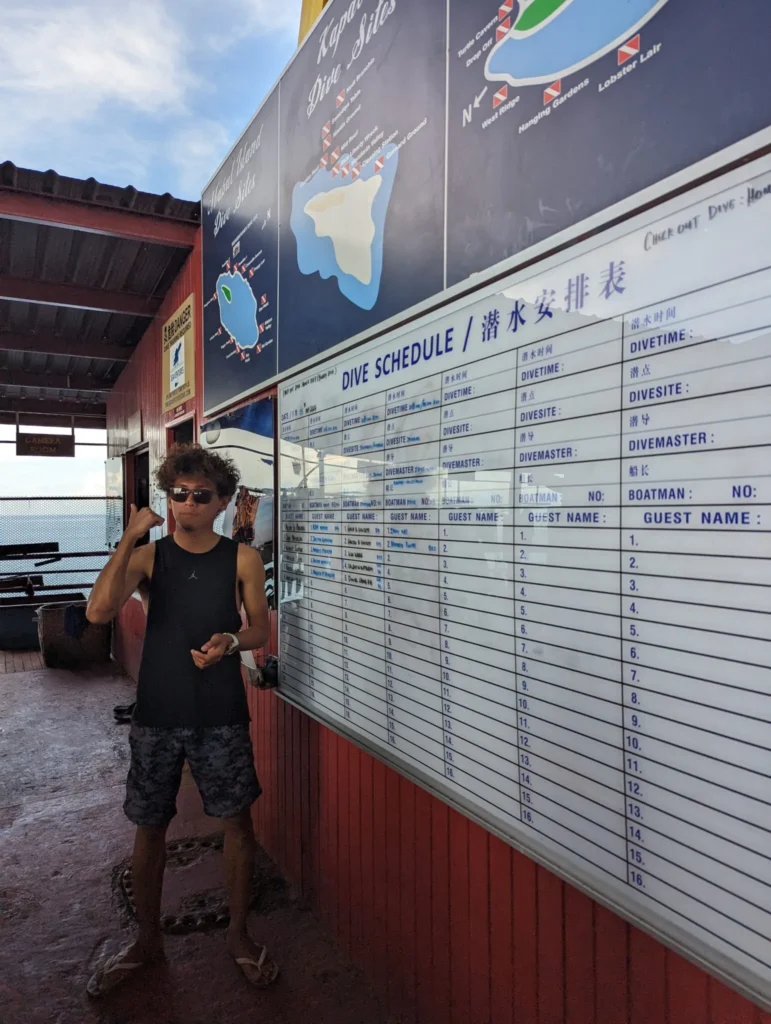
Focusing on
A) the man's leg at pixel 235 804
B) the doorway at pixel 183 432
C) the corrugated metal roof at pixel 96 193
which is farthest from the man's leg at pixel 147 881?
the corrugated metal roof at pixel 96 193

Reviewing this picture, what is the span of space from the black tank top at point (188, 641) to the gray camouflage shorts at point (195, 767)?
4 centimetres

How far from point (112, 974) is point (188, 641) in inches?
44.8

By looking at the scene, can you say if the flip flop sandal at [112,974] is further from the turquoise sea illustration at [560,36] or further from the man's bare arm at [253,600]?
the turquoise sea illustration at [560,36]

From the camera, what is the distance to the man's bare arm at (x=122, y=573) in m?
2.09

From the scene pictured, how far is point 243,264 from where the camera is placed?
2943mm

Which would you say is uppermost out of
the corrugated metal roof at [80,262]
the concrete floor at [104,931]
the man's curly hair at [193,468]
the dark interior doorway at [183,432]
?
the corrugated metal roof at [80,262]

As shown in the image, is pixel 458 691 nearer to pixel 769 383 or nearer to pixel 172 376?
pixel 769 383

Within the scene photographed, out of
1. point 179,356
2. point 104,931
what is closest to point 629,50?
point 104,931

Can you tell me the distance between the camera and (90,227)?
3732 millimetres

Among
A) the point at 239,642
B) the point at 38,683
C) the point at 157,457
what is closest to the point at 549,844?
the point at 239,642

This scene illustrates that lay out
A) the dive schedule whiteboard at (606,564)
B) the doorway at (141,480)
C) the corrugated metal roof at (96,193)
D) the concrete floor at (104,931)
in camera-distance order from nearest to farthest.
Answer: the dive schedule whiteboard at (606,564) < the concrete floor at (104,931) < the corrugated metal roof at (96,193) < the doorway at (141,480)

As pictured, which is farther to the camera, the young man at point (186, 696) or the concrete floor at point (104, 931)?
the young man at point (186, 696)

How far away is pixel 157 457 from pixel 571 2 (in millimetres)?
4627

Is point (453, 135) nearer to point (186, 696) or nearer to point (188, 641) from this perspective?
point (188, 641)
